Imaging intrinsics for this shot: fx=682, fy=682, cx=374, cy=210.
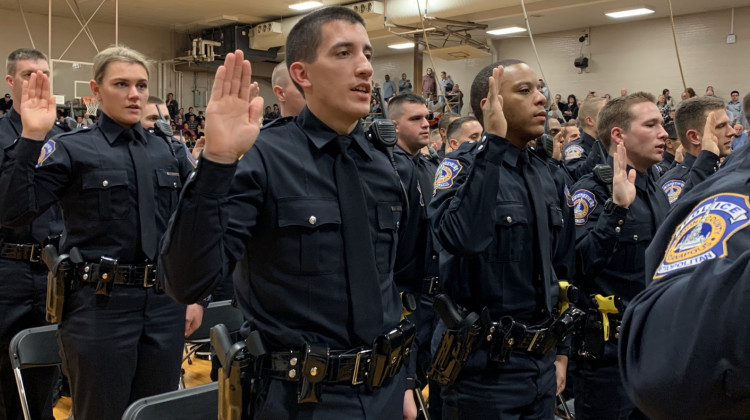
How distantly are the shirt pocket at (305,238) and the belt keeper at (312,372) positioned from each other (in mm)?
187

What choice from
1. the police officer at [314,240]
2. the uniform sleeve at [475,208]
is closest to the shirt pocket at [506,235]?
the uniform sleeve at [475,208]

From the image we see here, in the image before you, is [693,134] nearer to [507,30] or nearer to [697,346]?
[697,346]

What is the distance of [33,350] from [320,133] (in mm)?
1677

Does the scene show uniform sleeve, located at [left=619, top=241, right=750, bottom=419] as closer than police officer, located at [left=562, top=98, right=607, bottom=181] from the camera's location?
Yes

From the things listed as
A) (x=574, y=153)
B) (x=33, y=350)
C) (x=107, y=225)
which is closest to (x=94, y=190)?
(x=107, y=225)

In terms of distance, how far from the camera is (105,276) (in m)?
2.59

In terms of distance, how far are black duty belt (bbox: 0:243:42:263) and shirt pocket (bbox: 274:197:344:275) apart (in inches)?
86.6

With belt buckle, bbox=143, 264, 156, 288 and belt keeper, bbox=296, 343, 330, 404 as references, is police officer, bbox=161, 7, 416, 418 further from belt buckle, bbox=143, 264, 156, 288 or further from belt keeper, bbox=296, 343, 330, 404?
belt buckle, bbox=143, 264, 156, 288

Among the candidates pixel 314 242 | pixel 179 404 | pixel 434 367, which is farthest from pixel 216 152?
pixel 434 367

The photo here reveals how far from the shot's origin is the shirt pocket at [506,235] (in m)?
2.37

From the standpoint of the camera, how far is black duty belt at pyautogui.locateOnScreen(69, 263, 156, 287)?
8.51 feet

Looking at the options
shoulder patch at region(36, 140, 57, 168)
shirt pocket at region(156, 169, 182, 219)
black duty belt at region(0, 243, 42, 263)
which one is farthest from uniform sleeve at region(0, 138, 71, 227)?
black duty belt at region(0, 243, 42, 263)

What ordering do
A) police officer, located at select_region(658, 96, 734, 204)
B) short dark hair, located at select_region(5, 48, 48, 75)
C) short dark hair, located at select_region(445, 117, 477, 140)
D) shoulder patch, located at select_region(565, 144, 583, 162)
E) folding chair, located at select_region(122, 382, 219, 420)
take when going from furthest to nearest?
1. short dark hair, located at select_region(445, 117, 477, 140)
2. shoulder patch, located at select_region(565, 144, 583, 162)
3. police officer, located at select_region(658, 96, 734, 204)
4. short dark hair, located at select_region(5, 48, 48, 75)
5. folding chair, located at select_region(122, 382, 219, 420)

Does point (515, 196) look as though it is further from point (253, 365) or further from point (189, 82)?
point (189, 82)
